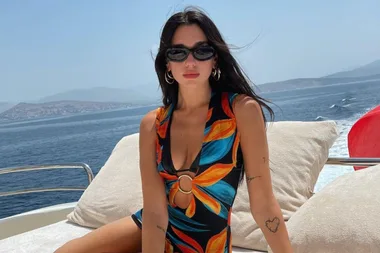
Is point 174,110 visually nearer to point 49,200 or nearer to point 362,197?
point 362,197

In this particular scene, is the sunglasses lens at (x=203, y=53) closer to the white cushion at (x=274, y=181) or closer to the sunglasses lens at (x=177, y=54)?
the sunglasses lens at (x=177, y=54)

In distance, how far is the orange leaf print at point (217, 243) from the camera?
1538mm

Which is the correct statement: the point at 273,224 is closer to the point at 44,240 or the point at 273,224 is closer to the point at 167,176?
the point at 167,176

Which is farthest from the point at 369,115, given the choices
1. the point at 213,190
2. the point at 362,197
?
the point at 213,190

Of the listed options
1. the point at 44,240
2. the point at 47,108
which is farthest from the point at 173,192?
the point at 47,108

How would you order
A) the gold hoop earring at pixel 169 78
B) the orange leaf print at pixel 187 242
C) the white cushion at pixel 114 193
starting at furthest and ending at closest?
the white cushion at pixel 114 193, the gold hoop earring at pixel 169 78, the orange leaf print at pixel 187 242

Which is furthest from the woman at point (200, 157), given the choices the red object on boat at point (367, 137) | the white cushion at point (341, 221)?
the red object on boat at point (367, 137)

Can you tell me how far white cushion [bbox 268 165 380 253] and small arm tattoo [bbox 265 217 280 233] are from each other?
0.19 meters

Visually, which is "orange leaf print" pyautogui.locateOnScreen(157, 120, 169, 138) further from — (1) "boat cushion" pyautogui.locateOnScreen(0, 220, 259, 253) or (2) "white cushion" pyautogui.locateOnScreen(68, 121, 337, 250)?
(1) "boat cushion" pyautogui.locateOnScreen(0, 220, 259, 253)

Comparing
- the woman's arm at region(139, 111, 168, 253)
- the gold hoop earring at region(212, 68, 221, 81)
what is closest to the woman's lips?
the gold hoop earring at region(212, 68, 221, 81)

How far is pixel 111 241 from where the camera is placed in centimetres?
164

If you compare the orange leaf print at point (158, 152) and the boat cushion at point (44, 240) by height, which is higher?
the orange leaf print at point (158, 152)

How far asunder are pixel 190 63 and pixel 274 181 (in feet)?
2.83

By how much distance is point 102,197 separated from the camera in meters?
2.37
